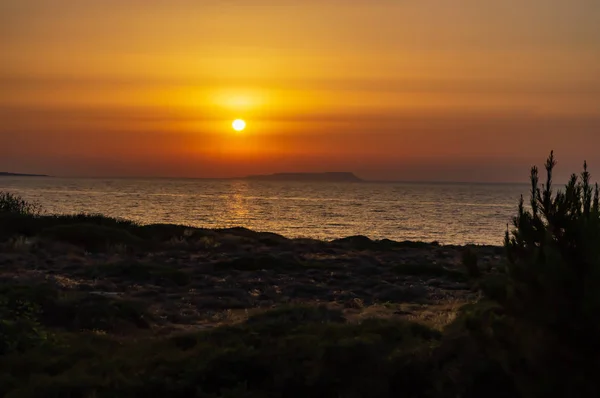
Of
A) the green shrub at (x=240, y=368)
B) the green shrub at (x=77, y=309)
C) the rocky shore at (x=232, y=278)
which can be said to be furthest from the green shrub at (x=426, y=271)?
the green shrub at (x=240, y=368)

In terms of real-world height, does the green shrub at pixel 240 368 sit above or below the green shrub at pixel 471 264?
below

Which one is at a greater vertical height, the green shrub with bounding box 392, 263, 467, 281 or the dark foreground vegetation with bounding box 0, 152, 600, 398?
the dark foreground vegetation with bounding box 0, 152, 600, 398

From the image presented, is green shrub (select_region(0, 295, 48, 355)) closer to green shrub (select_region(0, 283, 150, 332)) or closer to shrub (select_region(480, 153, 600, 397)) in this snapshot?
green shrub (select_region(0, 283, 150, 332))

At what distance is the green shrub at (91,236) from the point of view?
70.3 feet

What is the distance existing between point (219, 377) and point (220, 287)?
750cm

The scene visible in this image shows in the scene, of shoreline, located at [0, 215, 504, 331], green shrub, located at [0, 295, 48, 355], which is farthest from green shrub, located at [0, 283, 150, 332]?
shoreline, located at [0, 215, 504, 331]

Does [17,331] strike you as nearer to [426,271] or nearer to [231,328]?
[231,328]

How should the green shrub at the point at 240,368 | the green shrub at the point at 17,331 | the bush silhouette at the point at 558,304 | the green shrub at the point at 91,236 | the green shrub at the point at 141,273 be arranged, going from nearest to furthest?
the bush silhouette at the point at 558,304 → the green shrub at the point at 240,368 → the green shrub at the point at 17,331 → the green shrub at the point at 141,273 → the green shrub at the point at 91,236

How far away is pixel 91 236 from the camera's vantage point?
72.3ft

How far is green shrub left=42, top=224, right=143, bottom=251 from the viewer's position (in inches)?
844

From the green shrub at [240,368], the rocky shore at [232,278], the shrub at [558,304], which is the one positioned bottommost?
the rocky shore at [232,278]

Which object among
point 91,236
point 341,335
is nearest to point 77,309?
point 341,335

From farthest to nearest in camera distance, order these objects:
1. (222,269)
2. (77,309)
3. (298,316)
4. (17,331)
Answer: (222,269)
(77,309)
(298,316)
(17,331)

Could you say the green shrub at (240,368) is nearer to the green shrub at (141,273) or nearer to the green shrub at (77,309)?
the green shrub at (77,309)
